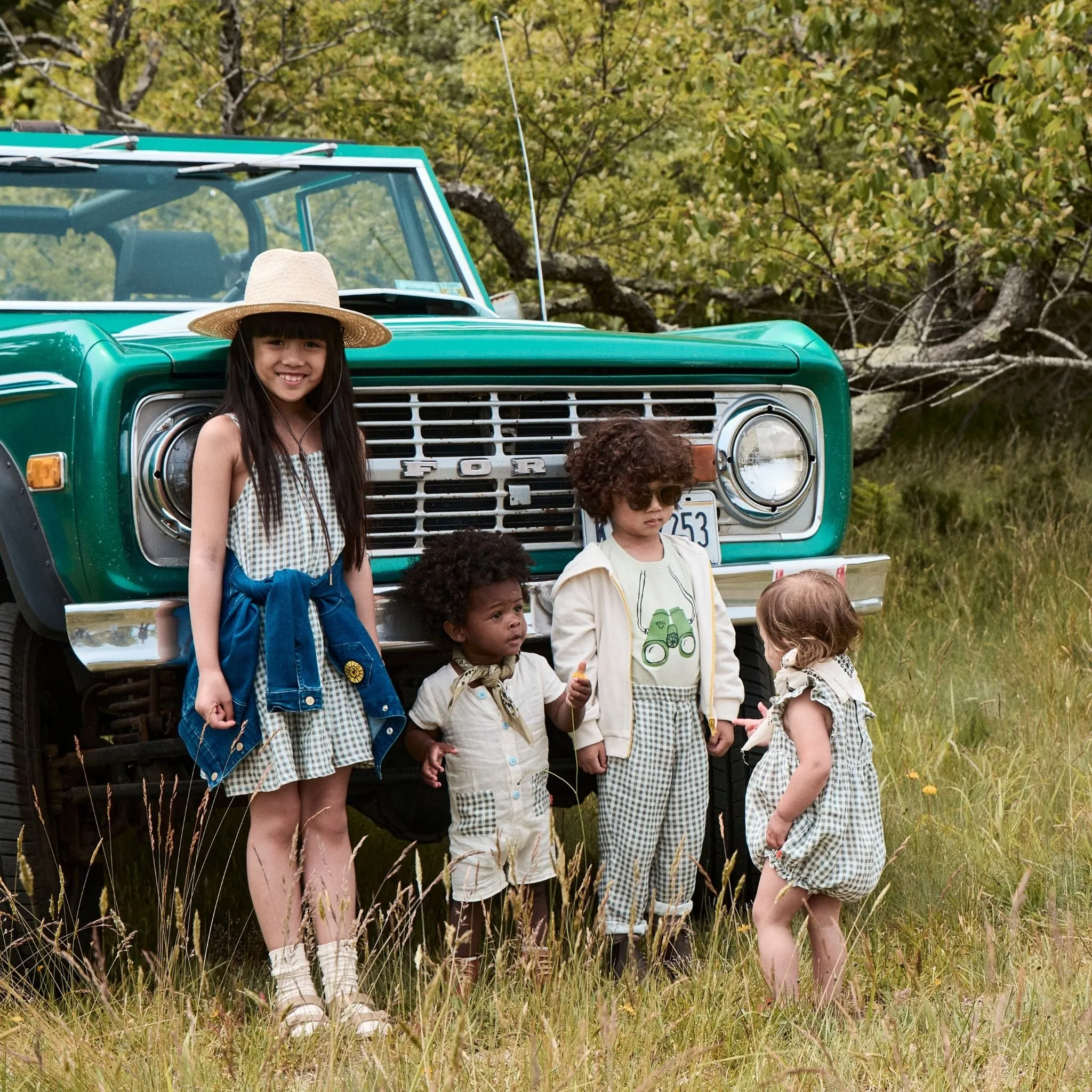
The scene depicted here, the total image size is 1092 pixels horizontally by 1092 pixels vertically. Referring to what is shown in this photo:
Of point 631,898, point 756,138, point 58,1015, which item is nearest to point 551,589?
point 631,898

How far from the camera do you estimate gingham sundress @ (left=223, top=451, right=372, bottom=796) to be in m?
2.67

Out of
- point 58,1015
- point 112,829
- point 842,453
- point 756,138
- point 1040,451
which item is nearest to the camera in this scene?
point 58,1015

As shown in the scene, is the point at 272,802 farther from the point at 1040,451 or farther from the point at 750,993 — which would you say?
the point at 1040,451

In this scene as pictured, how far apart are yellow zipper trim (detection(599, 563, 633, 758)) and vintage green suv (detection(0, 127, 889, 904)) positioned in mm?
179

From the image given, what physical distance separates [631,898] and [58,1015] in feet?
4.23

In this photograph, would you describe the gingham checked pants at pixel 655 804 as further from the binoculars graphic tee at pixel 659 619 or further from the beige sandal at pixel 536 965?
the beige sandal at pixel 536 965

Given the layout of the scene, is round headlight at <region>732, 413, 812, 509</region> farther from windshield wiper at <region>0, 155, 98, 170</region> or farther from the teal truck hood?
windshield wiper at <region>0, 155, 98, 170</region>

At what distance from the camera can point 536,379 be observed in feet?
10.1

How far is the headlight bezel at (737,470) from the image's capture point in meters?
3.27

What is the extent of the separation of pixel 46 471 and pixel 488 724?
1.01m

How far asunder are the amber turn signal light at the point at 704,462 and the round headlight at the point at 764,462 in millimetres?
38

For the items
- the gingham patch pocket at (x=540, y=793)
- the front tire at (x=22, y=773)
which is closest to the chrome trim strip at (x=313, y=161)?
the gingham patch pocket at (x=540, y=793)

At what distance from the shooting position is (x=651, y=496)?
9.80 ft

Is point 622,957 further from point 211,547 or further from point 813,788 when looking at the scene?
point 211,547
